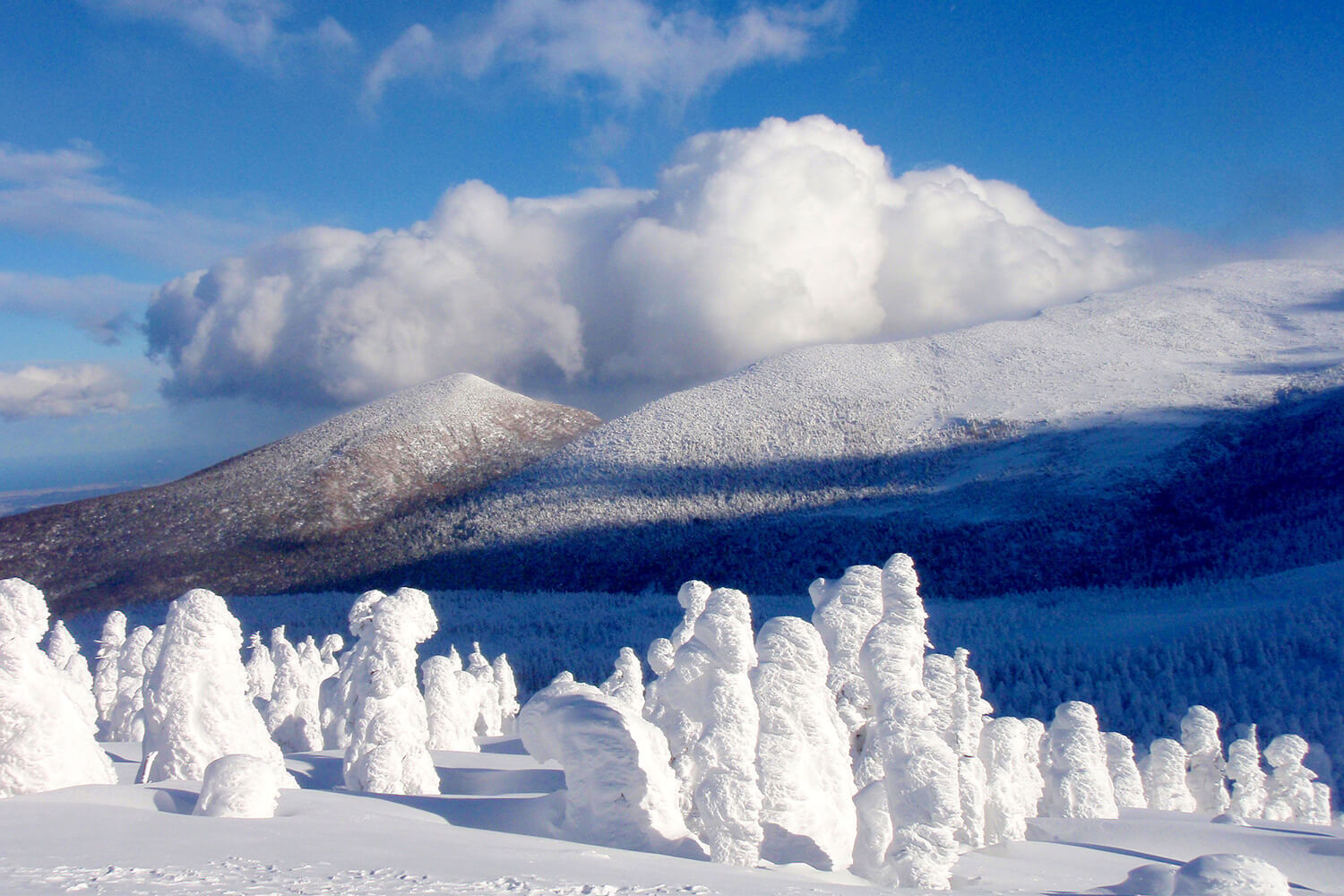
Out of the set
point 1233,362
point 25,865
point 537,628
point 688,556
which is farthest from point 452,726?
point 1233,362

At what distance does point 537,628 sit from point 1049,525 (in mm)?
76066

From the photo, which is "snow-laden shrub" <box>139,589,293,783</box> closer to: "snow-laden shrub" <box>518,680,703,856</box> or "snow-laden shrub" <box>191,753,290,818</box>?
"snow-laden shrub" <box>191,753,290,818</box>

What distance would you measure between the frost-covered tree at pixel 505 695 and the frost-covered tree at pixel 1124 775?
2855cm

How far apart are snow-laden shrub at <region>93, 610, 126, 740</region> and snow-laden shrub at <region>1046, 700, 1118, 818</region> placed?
37.3 metres

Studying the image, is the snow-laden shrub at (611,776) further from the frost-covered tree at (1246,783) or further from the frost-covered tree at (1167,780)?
the frost-covered tree at (1246,783)

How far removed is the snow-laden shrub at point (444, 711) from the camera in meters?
30.8

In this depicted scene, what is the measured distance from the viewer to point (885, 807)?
42.3 ft

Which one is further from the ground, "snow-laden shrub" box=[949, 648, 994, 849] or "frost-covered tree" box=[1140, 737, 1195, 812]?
"snow-laden shrub" box=[949, 648, 994, 849]

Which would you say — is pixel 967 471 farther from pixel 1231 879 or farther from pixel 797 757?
pixel 1231 879

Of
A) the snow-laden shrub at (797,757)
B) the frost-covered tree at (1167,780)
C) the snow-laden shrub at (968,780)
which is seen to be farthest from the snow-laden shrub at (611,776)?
the frost-covered tree at (1167,780)

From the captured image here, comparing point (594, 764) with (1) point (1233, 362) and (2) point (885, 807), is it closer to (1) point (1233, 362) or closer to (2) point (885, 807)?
(2) point (885, 807)

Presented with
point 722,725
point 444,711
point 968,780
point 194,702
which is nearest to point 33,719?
point 194,702

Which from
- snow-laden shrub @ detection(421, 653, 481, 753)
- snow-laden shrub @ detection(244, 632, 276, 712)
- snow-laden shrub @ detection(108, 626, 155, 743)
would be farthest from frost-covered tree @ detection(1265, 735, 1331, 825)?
snow-laden shrub @ detection(108, 626, 155, 743)

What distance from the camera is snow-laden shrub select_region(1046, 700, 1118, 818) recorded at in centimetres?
2364
